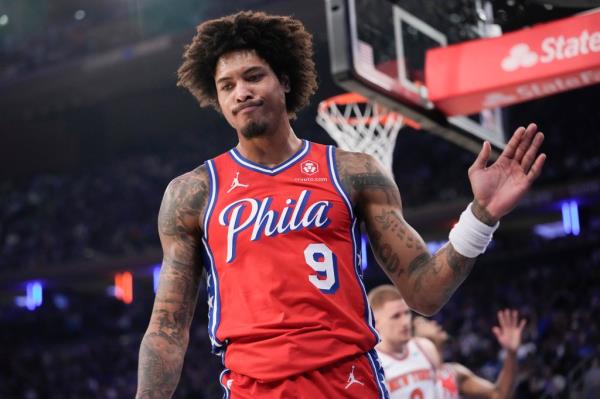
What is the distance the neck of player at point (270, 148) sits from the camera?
2846 millimetres

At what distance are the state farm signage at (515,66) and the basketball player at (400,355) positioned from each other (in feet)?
4.76

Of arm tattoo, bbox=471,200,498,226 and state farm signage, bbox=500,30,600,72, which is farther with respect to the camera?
state farm signage, bbox=500,30,600,72

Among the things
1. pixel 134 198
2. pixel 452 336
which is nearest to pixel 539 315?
pixel 452 336

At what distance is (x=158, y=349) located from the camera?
Answer: 2.67 m

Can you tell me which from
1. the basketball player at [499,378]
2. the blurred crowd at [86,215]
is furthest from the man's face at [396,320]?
the blurred crowd at [86,215]

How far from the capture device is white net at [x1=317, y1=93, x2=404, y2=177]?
6898mm

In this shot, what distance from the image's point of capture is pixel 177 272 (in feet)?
9.14

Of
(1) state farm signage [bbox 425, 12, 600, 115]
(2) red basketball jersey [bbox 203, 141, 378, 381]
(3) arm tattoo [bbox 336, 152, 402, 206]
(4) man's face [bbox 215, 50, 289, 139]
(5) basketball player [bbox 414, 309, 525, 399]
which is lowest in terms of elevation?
(5) basketball player [bbox 414, 309, 525, 399]

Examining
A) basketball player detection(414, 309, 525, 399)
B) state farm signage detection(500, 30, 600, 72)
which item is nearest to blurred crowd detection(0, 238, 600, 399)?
basketball player detection(414, 309, 525, 399)

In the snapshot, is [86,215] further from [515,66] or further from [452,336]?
[515,66]

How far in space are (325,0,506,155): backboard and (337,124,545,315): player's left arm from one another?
2.57 m

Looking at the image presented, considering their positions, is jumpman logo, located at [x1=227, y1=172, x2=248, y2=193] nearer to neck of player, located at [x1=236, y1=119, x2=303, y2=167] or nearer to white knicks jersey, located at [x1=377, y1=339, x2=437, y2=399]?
neck of player, located at [x1=236, y1=119, x2=303, y2=167]

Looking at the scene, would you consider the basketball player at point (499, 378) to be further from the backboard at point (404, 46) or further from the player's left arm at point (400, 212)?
the player's left arm at point (400, 212)

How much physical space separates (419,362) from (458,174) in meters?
11.7
